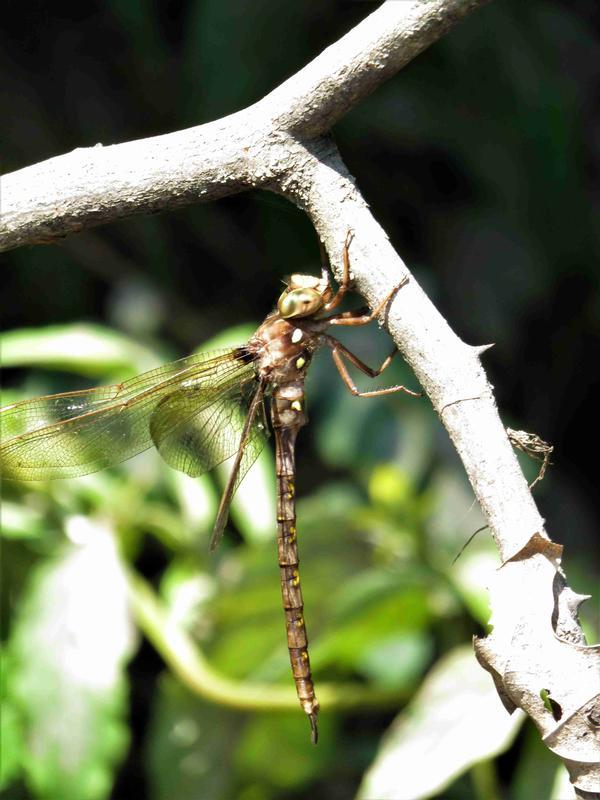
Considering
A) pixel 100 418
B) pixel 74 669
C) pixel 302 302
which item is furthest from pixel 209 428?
pixel 74 669

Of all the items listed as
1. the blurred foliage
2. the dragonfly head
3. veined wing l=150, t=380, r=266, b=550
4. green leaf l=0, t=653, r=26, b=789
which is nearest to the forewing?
veined wing l=150, t=380, r=266, b=550

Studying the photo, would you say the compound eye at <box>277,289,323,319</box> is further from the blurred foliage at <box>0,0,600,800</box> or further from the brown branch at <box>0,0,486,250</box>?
the brown branch at <box>0,0,486,250</box>

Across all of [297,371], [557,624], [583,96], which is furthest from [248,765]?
[583,96]

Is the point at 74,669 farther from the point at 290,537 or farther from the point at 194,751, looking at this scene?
the point at 290,537

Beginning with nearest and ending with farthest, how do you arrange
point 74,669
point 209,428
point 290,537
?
point 290,537 < point 209,428 < point 74,669

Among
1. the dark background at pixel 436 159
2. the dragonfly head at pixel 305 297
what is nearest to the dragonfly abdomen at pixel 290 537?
Answer: the dragonfly head at pixel 305 297

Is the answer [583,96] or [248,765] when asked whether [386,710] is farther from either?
[583,96]
